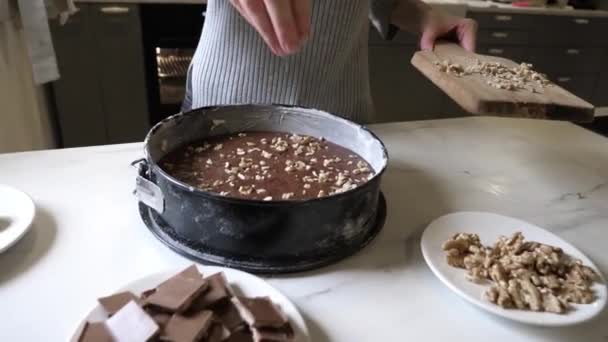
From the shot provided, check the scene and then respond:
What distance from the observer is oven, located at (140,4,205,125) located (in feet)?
7.47

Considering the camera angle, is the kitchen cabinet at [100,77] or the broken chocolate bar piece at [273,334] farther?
the kitchen cabinet at [100,77]

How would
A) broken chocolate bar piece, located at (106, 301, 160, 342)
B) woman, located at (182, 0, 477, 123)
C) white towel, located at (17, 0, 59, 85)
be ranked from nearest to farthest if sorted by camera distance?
broken chocolate bar piece, located at (106, 301, 160, 342)
woman, located at (182, 0, 477, 123)
white towel, located at (17, 0, 59, 85)

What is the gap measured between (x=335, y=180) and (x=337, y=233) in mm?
139

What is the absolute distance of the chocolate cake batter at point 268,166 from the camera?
0.78 m

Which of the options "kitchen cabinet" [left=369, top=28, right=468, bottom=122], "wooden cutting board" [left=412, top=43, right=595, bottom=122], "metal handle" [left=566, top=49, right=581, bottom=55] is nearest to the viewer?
"wooden cutting board" [left=412, top=43, right=595, bottom=122]

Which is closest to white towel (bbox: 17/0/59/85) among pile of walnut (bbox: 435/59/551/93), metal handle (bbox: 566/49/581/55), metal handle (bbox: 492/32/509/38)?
pile of walnut (bbox: 435/59/551/93)

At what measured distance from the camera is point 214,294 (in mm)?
558

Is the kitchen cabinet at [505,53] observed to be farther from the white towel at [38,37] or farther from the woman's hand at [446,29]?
the white towel at [38,37]

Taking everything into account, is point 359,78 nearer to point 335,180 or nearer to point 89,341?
point 335,180

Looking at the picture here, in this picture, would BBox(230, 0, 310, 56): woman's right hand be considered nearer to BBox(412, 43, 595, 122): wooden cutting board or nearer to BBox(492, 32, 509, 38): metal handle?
BBox(412, 43, 595, 122): wooden cutting board

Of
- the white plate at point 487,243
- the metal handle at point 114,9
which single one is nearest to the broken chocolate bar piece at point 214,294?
the white plate at point 487,243

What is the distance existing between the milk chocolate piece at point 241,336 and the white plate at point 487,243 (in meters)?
0.27

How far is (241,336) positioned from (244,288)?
99mm

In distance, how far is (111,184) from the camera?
86 centimetres
